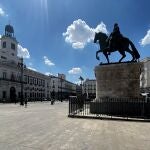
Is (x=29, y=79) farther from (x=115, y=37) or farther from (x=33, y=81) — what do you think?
(x=115, y=37)

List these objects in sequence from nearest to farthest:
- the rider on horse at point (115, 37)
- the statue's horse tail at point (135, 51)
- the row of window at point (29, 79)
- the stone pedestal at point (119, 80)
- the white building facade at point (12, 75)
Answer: the stone pedestal at point (119, 80)
the rider on horse at point (115, 37)
the statue's horse tail at point (135, 51)
the white building facade at point (12, 75)
the row of window at point (29, 79)

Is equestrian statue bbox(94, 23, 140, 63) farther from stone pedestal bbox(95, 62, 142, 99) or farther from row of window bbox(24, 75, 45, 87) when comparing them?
row of window bbox(24, 75, 45, 87)

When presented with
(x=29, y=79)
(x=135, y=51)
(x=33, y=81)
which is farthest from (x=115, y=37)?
(x=33, y=81)

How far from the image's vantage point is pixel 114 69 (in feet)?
60.2

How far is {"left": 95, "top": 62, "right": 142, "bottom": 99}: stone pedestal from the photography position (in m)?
17.6

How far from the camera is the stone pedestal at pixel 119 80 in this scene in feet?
57.7

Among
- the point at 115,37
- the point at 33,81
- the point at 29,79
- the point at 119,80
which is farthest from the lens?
the point at 33,81

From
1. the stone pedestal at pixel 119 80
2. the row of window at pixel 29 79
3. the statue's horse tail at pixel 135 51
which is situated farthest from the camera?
the row of window at pixel 29 79

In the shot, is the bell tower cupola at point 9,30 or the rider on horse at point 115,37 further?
the bell tower cupola at point 9,30

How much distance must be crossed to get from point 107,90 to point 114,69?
5.86 ft

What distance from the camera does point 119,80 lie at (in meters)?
18.0

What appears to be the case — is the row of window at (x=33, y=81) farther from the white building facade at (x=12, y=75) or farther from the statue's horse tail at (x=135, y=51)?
the statue's horse tail at (x=135, y=51)

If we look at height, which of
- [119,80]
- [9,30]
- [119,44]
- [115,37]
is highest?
[9,30]

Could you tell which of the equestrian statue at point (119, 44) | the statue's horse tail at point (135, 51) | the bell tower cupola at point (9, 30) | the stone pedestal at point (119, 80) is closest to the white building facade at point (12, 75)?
the bell tower cupola at point (9, 30)
